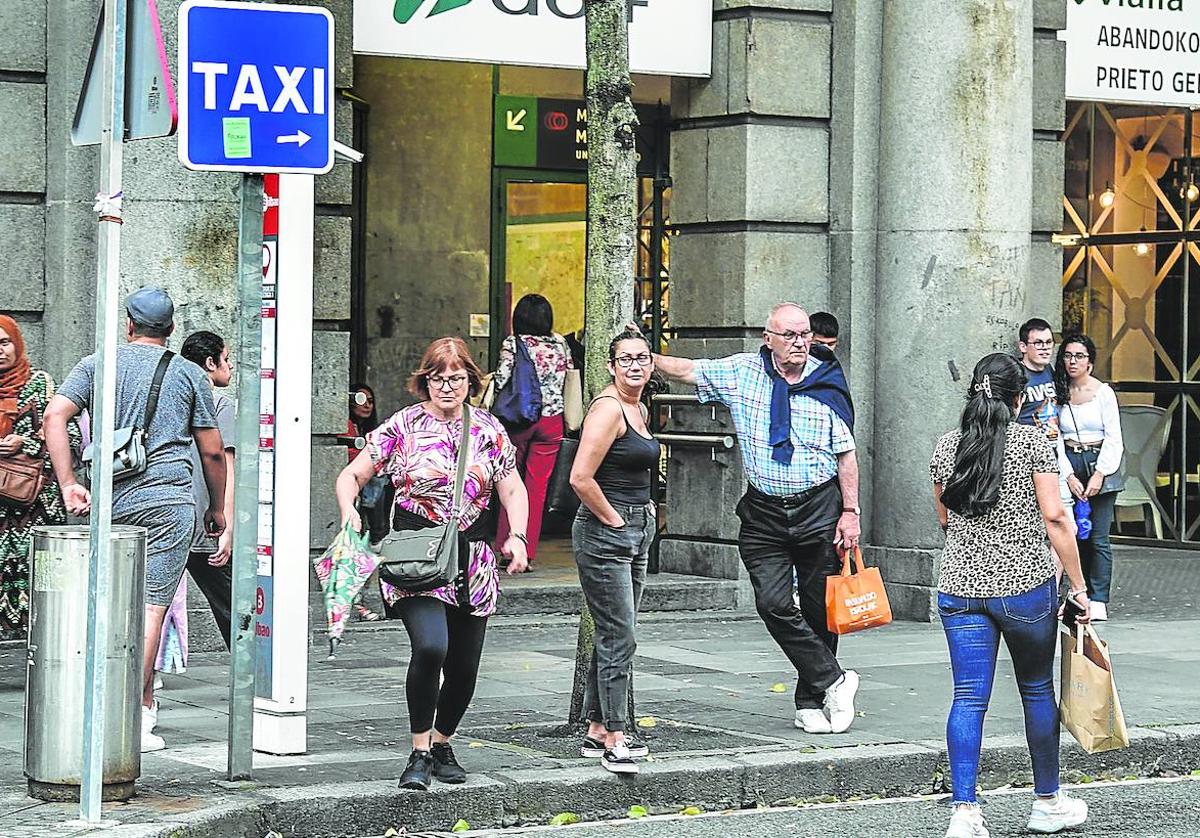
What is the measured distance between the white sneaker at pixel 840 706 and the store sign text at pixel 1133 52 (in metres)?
6.66

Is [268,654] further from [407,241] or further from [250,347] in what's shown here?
[407,241]

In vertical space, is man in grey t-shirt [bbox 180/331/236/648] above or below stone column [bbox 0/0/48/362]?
below

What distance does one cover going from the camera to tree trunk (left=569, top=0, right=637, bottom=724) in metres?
8.70

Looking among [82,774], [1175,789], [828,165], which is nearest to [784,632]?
[1175,789]

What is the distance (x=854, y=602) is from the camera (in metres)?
8.98

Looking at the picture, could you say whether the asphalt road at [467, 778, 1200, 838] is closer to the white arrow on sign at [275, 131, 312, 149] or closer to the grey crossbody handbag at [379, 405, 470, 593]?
the grey crossbody handbag at [379, 405, 470, 593]

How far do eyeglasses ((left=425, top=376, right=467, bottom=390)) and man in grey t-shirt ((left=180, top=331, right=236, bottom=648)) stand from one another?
1.75 meters

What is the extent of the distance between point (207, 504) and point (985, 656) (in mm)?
3689

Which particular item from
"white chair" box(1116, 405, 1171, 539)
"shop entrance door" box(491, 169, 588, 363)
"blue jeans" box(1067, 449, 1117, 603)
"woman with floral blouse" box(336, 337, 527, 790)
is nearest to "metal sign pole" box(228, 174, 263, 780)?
"woman with floral blouse" box(336, 337, 527, 790)

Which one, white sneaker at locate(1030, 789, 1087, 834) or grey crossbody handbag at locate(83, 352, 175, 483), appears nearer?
white sneaker at locate(1030, 789, 1087, 834)

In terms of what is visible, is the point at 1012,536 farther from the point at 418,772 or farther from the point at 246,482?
the point at 246,482

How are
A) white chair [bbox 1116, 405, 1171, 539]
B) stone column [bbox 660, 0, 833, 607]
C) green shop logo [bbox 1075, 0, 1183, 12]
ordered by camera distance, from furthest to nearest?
1. white chair [bbox 1116, 405, 1171, 539]
2. green shop logo [bbox 1075, 0, 1183, 12]
3. stone column [bbox 660, 0, 833, 607]

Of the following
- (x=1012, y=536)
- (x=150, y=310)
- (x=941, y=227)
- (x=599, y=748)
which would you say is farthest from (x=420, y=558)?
(x=941, y=227)

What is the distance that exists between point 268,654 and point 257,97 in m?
2.13
